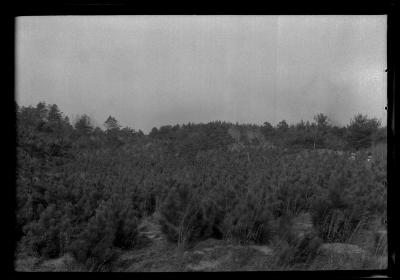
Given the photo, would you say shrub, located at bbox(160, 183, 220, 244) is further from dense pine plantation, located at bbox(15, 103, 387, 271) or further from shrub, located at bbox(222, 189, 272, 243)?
shrub, located at bbox(222, 189, 272, 243)

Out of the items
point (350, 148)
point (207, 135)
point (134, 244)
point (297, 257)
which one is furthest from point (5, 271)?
Result: point (350, 148)

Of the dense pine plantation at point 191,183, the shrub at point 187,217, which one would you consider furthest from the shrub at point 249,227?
the shrub at point 187,217

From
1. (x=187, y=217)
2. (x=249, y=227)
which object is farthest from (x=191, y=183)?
(x=249, y=227)

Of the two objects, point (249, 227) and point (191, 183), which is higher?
point (191, 183)

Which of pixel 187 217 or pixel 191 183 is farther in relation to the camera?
pixel 191 183

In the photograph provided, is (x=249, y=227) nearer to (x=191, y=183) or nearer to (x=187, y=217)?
(x=187, y=217)

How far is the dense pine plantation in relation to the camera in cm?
239

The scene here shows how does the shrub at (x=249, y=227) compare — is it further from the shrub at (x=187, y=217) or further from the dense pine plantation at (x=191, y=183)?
the shrub at (x=187, y=217)

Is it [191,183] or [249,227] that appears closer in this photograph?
[249,227]

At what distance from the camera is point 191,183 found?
2836 mm

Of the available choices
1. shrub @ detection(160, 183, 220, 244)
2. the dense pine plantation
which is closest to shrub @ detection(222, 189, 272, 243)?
the dense pine plantation

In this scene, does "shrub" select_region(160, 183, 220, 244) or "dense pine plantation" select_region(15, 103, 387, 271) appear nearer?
"dense pine plantation" select_region(15, 103, 387, 271)

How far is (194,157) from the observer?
332 centimetres
